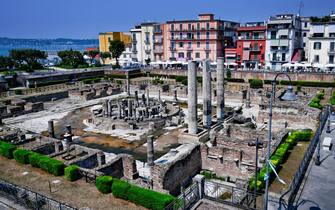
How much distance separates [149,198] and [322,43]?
57347mm

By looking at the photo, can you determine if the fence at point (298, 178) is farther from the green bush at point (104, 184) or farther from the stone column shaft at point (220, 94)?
the stone column shaft at point (220, 94)

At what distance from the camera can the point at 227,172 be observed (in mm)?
23781

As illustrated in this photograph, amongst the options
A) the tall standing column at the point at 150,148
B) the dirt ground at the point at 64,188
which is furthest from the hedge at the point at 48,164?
the tall standing column at the point at 150,148

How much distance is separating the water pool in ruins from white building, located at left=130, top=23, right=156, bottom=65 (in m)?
53.5

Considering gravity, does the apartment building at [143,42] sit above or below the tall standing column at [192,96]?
above

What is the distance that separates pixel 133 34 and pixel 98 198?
257 feet

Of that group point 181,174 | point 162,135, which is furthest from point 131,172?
point 162,135

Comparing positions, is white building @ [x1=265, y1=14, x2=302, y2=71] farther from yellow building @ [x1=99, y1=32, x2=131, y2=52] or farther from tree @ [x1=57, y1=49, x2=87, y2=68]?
yellow building @ [x1=99, y1=32, x2=131, y2=52]

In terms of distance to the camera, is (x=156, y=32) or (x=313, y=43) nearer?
(x=313, y=43)

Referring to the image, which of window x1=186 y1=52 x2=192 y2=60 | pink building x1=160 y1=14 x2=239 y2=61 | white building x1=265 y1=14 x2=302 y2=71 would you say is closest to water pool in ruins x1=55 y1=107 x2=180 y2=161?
white building x1=265 y1=14 x2=302 y2=71

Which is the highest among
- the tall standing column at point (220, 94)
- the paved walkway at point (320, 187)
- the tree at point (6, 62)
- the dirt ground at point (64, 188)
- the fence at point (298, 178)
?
the tree at point (6, 62)

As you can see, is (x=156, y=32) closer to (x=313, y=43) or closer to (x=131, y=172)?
(x=313, y=43)

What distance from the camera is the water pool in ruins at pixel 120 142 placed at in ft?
94.3

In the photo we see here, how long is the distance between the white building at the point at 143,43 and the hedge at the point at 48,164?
68.9 m
